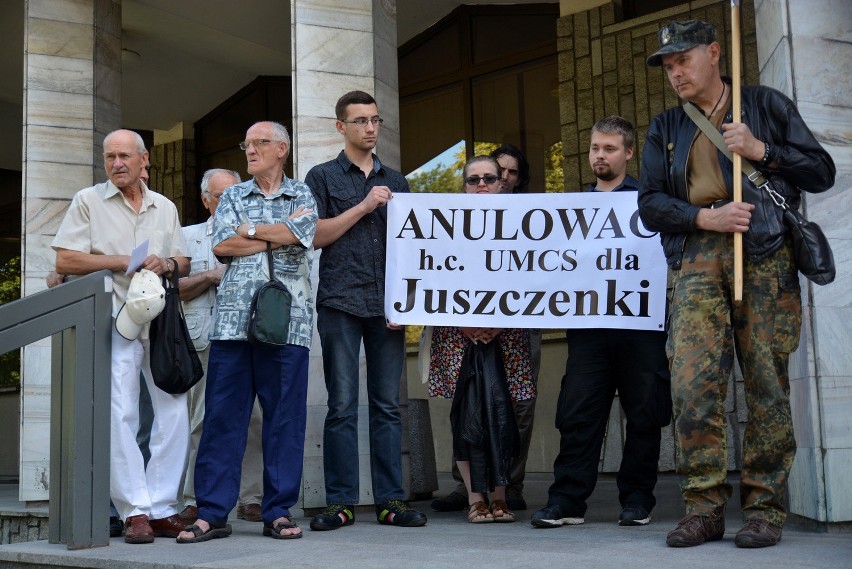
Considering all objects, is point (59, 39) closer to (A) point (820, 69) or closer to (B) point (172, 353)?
(B) point (172, 353)

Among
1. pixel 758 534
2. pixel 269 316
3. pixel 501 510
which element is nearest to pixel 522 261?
pixel 501 510

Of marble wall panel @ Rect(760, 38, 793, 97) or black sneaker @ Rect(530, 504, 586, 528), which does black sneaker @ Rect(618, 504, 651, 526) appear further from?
marble wall panel @ Rect(760, 38, 793, 97)

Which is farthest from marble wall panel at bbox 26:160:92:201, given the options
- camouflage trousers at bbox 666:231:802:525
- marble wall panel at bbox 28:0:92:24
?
camouflage trousers at bbox 666:231:802:525

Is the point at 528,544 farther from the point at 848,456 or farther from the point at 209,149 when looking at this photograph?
the point at 209,149

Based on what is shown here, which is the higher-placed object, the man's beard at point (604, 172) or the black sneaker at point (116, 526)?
the man's beard at point (604, 172)

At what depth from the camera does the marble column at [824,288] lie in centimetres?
498

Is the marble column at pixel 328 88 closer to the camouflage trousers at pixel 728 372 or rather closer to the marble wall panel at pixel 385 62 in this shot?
the marble wall panel at pixel 385 62

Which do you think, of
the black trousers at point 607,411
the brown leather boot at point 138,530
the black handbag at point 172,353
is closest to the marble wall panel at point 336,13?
the black handbag at point 172,353

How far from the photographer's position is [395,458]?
5.93 meters

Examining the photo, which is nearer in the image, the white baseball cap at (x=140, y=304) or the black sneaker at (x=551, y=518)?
the white baseball cap at (x=140, y=304)

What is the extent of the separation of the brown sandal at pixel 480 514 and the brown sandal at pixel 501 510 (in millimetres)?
34

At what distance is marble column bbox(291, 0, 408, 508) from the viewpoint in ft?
22.0

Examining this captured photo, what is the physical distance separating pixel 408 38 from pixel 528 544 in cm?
788

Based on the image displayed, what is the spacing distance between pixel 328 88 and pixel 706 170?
303cm
